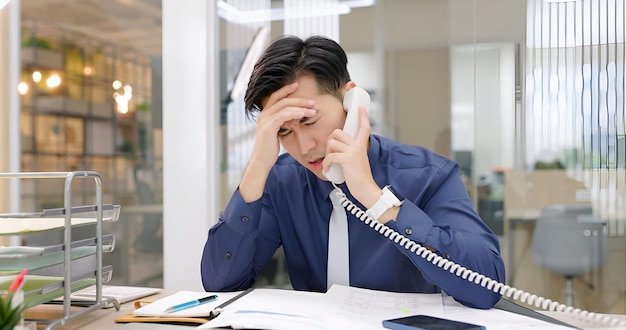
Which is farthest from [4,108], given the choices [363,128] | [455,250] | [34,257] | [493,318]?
[493,318]

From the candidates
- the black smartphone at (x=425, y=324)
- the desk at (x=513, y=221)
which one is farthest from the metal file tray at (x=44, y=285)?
the desk at (x=513, y=221)

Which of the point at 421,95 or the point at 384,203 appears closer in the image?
the point at 384,203

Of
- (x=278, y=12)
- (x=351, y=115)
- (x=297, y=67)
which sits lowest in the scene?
(x=351, y=115)

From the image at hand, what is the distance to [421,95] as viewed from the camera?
81.2 inches

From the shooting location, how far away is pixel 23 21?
2.59m

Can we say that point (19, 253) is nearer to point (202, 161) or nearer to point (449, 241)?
point (449, 241)

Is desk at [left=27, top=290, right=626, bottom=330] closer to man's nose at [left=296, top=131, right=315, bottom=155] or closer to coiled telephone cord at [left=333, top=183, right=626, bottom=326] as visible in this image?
coiled telephone cord at [left=333, top=183, right=626, bottom=326]

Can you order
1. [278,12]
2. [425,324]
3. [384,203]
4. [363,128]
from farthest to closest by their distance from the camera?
[278,12]
[363,128]
[384,203]
[425,324]

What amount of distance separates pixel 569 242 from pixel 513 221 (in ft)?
0.71

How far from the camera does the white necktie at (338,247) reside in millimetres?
1324

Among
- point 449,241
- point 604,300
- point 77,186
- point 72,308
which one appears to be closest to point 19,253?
point 72,308

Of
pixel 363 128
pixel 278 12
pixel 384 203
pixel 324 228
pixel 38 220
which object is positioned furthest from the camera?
pixel 278 12

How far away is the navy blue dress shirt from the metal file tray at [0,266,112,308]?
0.33 metres

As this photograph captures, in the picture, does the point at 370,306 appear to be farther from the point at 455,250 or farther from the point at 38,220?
the point at 38,220
